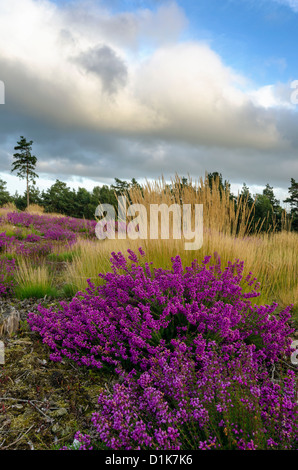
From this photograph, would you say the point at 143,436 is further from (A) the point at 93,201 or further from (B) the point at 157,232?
(A) the point at 93,201

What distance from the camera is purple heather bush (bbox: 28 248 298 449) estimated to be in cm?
167

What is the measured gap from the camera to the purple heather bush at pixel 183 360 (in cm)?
167

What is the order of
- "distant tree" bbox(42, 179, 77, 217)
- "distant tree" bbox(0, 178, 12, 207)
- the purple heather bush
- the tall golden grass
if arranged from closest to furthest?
the purple heather bush
the tall golden grass
"distant tree" bbox(42, 179, 77, 217)
"distant tree" bbox(0, 178, 12, 207)

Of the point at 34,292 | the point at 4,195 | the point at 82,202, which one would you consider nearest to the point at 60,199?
the point at 82,202

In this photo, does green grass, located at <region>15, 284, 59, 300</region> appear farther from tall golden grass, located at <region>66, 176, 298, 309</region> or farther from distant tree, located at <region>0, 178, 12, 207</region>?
distant tree, located at <region>0, 178, 12, 207</region>

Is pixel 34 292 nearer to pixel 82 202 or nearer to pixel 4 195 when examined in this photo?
pixel 82 202

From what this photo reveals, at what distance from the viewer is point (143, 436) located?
63.0 inches

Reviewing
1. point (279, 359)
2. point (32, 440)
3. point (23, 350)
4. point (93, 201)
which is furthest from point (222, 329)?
point (93, 201)

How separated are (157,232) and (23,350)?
2.83 metres

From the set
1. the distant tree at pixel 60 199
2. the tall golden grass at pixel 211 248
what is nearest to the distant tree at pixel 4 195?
the distant tree at pixel 60 199

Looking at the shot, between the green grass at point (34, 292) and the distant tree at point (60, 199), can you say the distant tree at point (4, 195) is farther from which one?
the green grass at point (34, 292)

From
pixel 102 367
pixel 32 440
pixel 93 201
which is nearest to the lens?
pixel 32 440

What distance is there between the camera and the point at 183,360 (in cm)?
232

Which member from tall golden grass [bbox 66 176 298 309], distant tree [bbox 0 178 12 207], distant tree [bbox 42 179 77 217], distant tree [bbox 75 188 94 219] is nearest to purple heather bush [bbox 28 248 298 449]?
tall golden grass [bbox 66 176 298 309]
